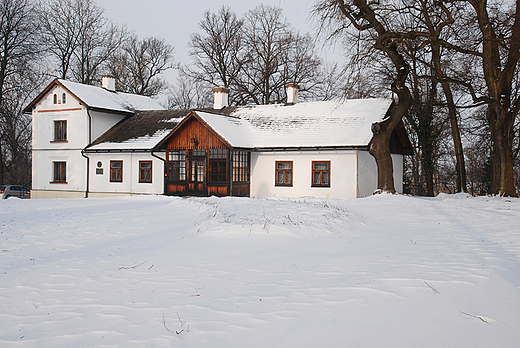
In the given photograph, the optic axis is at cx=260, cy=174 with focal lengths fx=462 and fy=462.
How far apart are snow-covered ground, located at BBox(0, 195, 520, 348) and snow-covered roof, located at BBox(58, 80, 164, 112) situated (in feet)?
56.6

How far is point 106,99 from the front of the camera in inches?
1148

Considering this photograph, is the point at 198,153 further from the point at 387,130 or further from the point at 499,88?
the point at 499,88

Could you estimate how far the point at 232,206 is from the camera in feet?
49.3

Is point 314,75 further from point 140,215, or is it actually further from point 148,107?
point 140,215

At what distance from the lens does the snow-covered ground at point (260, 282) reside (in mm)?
4547

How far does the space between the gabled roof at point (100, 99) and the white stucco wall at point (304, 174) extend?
10986 mm

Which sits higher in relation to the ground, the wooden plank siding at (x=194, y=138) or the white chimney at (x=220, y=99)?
the white chimney at (x=220, y=99)

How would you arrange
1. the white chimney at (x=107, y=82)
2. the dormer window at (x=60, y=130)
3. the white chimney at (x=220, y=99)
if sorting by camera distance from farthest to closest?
the white chimney at (x=107, y=82), the dormer window at (x=60, y=130), the white chimney at (x=220, y=99)

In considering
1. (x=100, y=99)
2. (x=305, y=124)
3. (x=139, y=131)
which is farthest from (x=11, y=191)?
(x=305, y=124)

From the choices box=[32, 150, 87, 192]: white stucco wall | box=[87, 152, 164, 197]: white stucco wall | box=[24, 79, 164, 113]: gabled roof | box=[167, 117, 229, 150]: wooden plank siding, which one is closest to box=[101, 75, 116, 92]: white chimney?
box=[24, 79, 164, 113]: gabled roof

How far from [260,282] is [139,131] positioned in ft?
72.5

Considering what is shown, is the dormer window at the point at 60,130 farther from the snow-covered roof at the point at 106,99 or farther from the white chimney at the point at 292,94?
the white chimney at the point at 292,94

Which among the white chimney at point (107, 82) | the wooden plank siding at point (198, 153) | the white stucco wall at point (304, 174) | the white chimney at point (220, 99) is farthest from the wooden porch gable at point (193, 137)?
the white chimney at point (107, 82)

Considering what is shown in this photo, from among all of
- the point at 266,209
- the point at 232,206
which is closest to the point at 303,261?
the point at 266,209
